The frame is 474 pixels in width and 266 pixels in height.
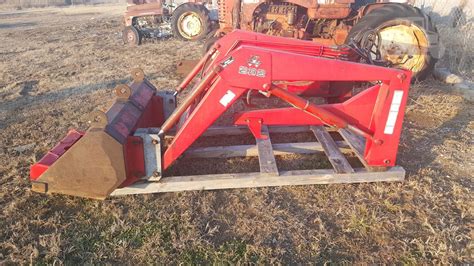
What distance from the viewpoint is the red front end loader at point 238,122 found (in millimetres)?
2580

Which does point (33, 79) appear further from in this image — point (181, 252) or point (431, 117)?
point (431, 117)

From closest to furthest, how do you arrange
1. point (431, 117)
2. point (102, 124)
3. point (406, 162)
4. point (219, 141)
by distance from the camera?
point (102, 124) < point (406, 162) < point (219, 141) < point (431, 117)

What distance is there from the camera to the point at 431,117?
464 cm

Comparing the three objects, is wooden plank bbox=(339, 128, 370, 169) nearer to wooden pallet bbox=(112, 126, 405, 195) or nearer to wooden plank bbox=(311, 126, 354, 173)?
wooden pallet bbox=(112, 126, 405, 195)

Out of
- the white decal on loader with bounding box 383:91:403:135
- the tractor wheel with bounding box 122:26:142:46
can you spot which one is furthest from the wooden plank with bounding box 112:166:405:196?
the tractor wheel with bounding box 122:26:142:46

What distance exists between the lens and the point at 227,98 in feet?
8.85

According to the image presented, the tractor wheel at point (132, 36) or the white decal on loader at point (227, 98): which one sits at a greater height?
the tractor wheel at point (132, 36)

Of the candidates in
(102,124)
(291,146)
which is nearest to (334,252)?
(291,146)

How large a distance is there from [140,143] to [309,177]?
4.93 ft

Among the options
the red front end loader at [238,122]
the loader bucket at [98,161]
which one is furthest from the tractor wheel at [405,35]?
the loader bucket at [98,161]

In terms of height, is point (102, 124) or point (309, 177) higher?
point (102, 124)

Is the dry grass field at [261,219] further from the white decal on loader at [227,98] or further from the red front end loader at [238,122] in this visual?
the white decal on loader at [227,98]

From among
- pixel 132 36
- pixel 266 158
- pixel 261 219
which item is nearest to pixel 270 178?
pixel 266 158

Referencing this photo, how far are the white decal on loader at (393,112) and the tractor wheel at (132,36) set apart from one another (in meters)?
9.29
